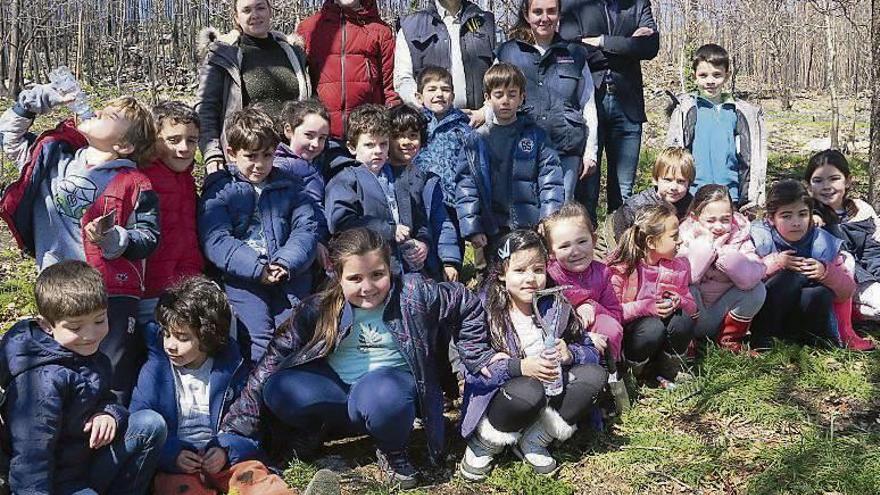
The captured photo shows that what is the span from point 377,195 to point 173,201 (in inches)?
37.4

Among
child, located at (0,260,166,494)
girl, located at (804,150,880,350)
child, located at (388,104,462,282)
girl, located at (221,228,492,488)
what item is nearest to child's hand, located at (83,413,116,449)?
child, located at (0,260,166,494)

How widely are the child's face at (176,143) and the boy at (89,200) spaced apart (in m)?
0.22

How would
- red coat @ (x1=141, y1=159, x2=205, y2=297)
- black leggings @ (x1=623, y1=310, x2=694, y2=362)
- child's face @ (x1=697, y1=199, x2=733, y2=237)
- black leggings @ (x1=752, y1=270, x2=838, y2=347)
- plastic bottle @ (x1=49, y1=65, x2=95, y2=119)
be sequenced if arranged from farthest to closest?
black leggings @ (x1=752, y1=270, x2=838, y2=347) → child's face @ (x1=697, y1=199, x2=733, y2=237) → black leggings @ (x1=623, y1=310, x2=694, y2=362) → red coat @ (x1=141, y1=159, x2=205, y2=297) → plastic bottle @ (x1=49, y1=65, x2=95, y2=119)

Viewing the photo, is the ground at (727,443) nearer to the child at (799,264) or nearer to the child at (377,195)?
the child at (799,264)

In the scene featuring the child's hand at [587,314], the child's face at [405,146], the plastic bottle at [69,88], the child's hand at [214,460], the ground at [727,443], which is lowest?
the ground at [727,443]

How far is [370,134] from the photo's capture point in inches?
155

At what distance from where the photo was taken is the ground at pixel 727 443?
3.17 metres

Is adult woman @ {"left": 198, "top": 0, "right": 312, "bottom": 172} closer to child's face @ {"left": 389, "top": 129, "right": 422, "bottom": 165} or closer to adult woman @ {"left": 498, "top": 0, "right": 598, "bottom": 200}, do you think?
child's face @ {"left": 389, "top": 129, "right": 422, "bottom": 165}

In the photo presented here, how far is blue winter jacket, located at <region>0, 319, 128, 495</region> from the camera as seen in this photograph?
2590mm

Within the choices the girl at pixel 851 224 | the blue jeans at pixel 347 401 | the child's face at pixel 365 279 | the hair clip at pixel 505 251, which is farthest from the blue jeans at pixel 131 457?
the girl at pixel 851 224

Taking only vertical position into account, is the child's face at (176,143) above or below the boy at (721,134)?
above

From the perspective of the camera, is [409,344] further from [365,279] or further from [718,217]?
[718,217]

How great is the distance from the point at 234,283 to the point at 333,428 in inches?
32.2

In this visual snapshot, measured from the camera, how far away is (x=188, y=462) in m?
3.02
